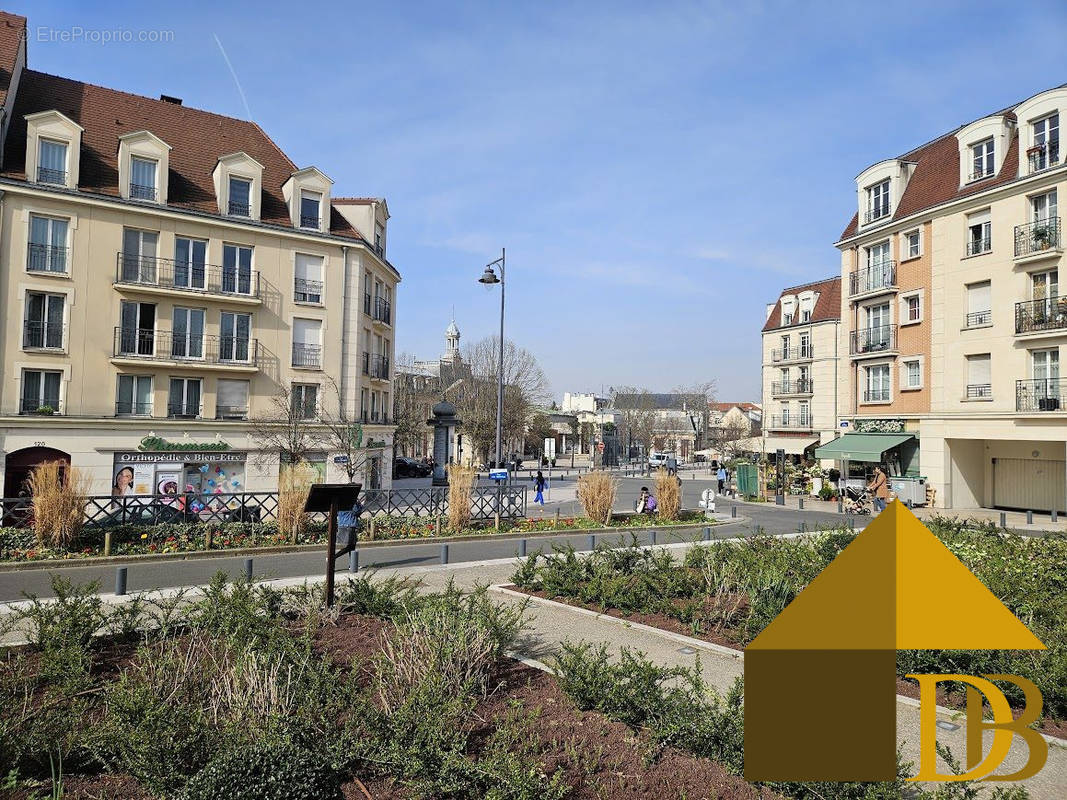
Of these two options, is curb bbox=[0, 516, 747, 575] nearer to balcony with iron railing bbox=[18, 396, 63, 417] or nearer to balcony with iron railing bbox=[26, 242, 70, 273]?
balcony with iron railing bbox=[18, 396, 63, 417]

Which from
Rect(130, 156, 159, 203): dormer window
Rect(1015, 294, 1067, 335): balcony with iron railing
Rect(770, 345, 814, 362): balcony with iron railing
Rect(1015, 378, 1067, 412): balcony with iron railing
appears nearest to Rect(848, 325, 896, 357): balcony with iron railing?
Rect(1015, 294, 1067, 335): balcony with iron railing

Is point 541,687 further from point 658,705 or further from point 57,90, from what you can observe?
point 57,90

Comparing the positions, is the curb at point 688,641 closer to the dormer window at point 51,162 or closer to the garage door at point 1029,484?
the dormer window at point 51,162

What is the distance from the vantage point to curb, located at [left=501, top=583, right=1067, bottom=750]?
6.30 meters

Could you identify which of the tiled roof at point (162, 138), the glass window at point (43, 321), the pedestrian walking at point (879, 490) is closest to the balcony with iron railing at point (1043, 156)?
the pedestrian walking at point (879, 490)

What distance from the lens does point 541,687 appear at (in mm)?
6629

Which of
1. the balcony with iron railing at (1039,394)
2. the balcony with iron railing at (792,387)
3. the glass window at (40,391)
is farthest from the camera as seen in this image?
the balcony with iron railing at (792,387)

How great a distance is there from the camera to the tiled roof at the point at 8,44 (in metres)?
25.0

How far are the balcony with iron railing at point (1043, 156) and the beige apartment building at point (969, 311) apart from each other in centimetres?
5

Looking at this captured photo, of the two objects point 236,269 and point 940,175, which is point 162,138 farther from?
point 940,175

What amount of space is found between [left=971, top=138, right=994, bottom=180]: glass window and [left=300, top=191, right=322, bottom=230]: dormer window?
91.8 ft

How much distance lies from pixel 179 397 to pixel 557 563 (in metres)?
21.6

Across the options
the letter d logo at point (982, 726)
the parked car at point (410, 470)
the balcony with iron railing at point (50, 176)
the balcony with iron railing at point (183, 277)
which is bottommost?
the parked car at point (410, 470)

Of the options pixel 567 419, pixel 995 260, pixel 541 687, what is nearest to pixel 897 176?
pixel 995 260
